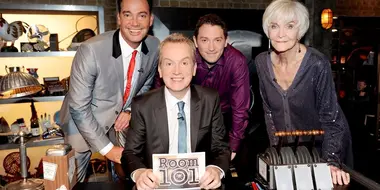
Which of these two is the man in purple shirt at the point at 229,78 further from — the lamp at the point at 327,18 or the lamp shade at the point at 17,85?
the lamp at the point at 327,18

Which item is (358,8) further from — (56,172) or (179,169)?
(56,172)

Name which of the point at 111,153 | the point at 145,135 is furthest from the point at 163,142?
the point at 111,153

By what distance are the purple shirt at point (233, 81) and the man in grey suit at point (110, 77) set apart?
1.32 ft

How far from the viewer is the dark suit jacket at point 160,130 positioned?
1.89 meters

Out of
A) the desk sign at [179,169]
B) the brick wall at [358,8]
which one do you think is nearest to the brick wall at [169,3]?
the brick wall at [358,8]

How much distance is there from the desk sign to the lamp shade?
2.55 meters

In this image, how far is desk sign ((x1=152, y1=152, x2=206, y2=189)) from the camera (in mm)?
1476

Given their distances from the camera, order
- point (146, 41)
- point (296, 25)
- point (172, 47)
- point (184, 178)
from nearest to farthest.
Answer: point (184, 178) → point (172, 47) → point (296, 25) → point (146, 41)

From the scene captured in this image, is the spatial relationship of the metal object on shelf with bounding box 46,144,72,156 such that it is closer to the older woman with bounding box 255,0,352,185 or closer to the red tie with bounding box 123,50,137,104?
the red tie with bounding box 123,50,137,104

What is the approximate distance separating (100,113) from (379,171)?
13.9ft

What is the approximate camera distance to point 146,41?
260 centimetres

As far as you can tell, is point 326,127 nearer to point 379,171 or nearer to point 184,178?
point 184,178

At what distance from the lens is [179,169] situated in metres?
1.48

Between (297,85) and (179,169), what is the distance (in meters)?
0.96
